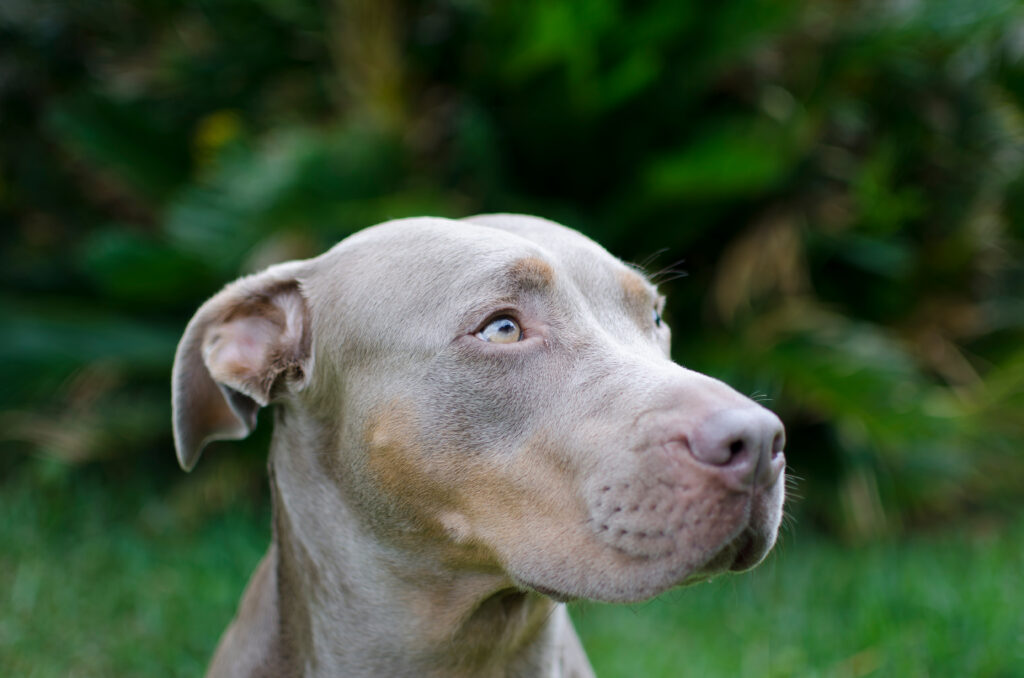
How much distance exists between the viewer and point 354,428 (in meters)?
2.84

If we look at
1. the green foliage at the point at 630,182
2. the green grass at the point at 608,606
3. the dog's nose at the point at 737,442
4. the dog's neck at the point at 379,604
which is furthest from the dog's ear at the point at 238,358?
the green foliage at the point at 630,182

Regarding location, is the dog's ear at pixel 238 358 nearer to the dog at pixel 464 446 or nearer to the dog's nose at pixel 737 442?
the dog at pixel 464 446

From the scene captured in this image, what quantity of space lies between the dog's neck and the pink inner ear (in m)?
0.19

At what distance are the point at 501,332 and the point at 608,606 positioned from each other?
3.24m

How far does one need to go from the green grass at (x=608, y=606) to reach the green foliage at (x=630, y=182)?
1.41 feet

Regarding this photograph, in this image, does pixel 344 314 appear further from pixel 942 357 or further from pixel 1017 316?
pixel 1017 316

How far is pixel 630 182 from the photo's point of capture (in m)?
6.56

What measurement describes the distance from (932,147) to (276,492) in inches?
234

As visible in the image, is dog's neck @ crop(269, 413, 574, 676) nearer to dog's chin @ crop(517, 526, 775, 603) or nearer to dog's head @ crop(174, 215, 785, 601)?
dog's head @ crop(174, 215, 785, 601)

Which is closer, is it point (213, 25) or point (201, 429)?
point (201, 429)

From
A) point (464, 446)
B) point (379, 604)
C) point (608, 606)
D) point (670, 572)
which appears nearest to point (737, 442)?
point (670, 572)

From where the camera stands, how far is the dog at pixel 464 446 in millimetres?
2332

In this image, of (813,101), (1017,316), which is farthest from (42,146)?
(1017,316)

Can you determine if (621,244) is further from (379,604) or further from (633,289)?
(379,604)
